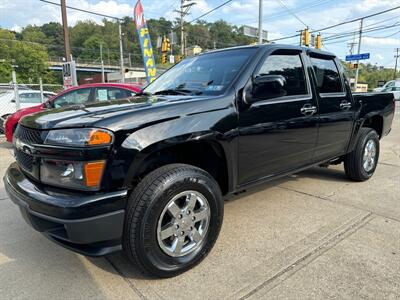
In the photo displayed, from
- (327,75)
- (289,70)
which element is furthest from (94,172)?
(327,75)

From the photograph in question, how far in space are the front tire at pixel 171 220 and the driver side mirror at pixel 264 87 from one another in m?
0.85

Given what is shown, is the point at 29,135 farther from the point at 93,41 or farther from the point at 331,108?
the point at 93,41

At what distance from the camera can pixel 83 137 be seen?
2082 millimetres

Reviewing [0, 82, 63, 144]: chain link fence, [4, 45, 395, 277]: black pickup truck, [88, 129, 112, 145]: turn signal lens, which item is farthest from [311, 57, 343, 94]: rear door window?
[0, 82, 63, 144]: chain link fence

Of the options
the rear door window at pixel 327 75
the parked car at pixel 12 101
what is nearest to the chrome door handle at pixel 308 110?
the rear door window at pixel 327 75

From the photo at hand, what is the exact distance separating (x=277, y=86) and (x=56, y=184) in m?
1.96

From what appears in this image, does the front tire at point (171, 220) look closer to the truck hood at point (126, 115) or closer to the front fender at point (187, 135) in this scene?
the front fender at point (187, 135)

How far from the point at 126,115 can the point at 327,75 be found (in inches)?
110

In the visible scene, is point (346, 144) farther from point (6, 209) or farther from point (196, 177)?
point (6, 209)

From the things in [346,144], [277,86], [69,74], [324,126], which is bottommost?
[346,144]

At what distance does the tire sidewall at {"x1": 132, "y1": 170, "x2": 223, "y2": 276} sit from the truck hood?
17.8 inches

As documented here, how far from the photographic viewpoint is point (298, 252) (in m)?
2.77

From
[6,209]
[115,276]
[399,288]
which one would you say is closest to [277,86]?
[399,288]

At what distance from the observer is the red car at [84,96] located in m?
7.16
